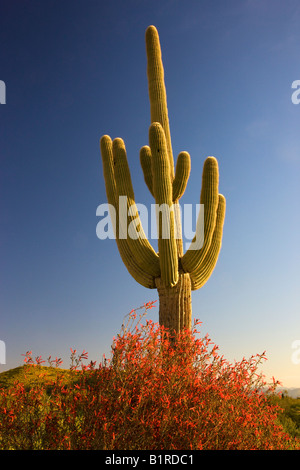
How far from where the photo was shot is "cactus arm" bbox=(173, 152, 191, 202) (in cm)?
955

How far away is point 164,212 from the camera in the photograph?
27.9ft

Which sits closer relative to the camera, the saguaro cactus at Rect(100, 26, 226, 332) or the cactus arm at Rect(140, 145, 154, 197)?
the saguaro cactus at Rect(100, 26, 226, 332)

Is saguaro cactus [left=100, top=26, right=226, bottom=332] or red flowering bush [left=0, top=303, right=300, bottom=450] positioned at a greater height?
saguaro cactus [left=100, top=26, right=226, bottom=332]

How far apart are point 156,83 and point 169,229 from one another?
193 inches

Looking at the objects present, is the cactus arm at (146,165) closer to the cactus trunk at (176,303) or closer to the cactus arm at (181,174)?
the cactus arm at (181,174)

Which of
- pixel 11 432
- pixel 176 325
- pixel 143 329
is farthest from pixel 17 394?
pixel 176 325

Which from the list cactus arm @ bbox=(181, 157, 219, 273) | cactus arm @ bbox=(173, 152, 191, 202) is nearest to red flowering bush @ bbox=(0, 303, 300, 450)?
cactus arm @ bbox=(181, 157, 219, 273)

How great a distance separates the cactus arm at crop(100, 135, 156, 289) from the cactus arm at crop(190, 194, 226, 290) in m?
1.02

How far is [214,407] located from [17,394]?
2.10 metres

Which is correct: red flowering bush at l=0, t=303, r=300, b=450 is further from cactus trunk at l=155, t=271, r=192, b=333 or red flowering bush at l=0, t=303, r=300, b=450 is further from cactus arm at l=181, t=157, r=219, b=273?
cactus arm at l=181, t=157, r=219, b=273

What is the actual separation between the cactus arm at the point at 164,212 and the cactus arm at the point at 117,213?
61 centimetres

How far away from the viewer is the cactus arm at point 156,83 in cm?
1054

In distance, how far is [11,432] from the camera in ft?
12.8
